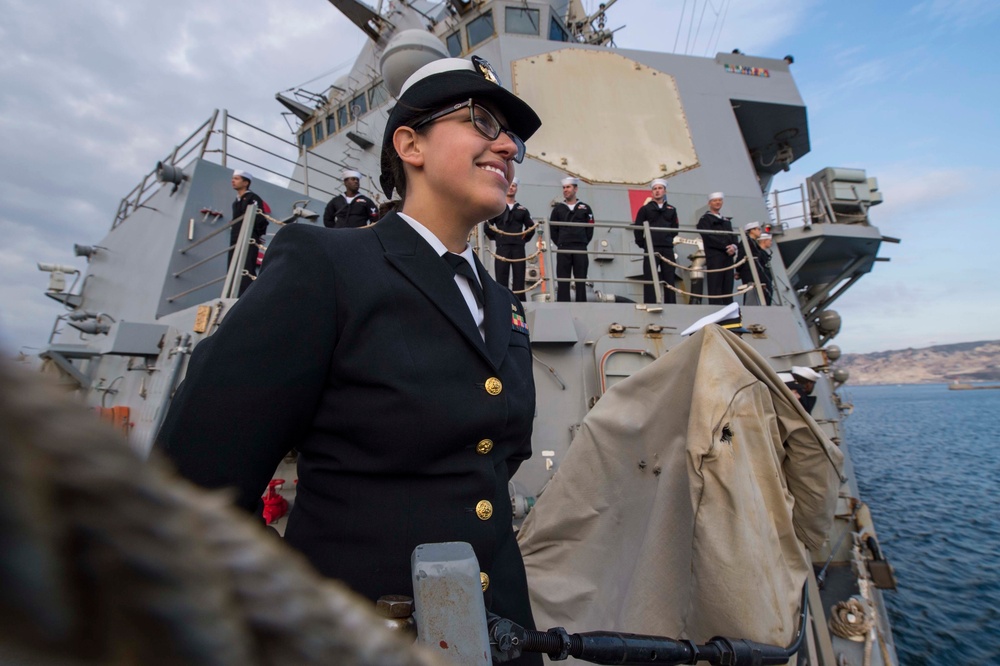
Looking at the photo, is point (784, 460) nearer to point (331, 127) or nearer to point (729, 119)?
point (729, 119)

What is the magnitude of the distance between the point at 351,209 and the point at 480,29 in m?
4.63

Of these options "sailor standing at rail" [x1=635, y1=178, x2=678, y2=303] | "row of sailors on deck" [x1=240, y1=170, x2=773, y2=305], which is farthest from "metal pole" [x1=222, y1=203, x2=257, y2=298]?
"sailor standing at rail" [x1=635, y1=178, x2=678, y2=303]

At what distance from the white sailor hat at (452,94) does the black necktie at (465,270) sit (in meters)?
0.35

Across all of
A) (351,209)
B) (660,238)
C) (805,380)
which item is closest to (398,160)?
(805,380)

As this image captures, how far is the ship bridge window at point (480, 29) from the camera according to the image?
26.7ft

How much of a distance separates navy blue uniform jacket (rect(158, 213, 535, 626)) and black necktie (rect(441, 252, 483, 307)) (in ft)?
0.39

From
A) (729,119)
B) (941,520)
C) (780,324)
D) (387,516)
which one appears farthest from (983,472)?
(387,516)

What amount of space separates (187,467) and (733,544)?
129 centimetres

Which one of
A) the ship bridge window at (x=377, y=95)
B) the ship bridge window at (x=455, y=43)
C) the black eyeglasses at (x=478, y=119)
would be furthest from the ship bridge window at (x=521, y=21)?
the black eyeglasses at (x=478, y=119)

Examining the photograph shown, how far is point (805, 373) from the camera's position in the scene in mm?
3949

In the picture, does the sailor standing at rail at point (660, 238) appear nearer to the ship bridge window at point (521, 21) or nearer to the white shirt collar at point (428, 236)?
the ship bridge window at point (521, 21)

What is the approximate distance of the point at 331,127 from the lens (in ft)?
38.1

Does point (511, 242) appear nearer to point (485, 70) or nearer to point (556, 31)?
point (485, 70)

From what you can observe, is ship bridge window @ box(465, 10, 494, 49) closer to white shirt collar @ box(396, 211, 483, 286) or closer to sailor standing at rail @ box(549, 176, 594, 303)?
sailor standing at rail @ box(549, 176, 594, 303)
